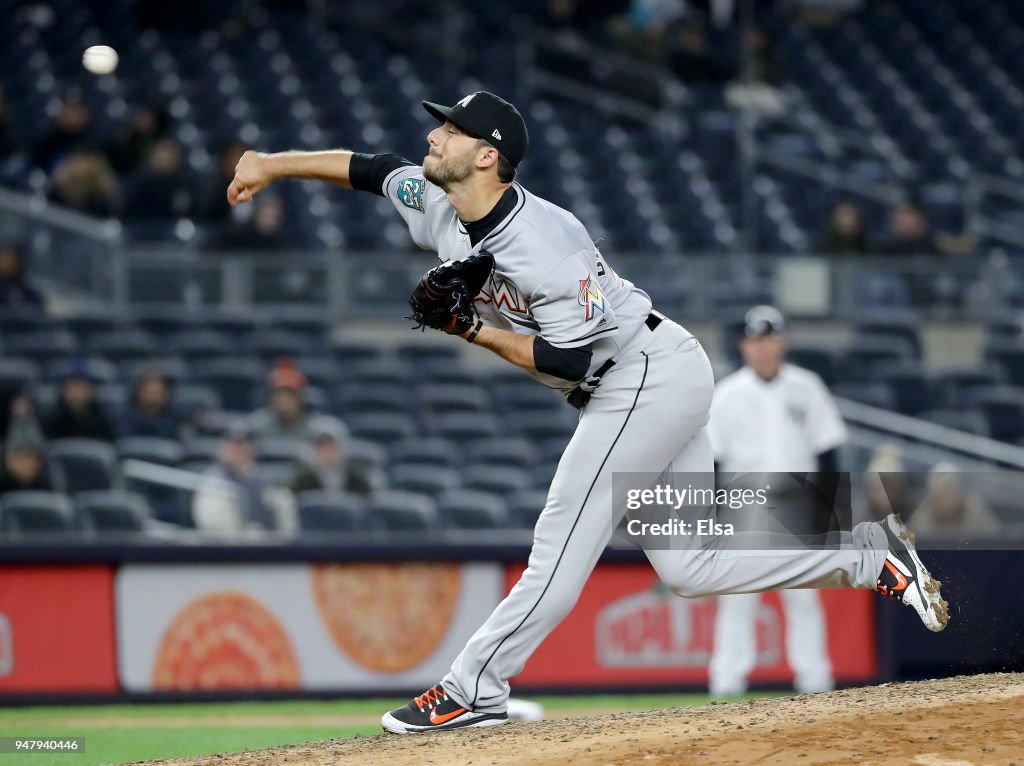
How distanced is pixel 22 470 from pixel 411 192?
479cm

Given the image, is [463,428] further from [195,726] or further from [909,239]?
[909,239]

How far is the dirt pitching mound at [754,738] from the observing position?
12.7 ft

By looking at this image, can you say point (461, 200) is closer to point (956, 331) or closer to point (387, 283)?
point (387, 283)

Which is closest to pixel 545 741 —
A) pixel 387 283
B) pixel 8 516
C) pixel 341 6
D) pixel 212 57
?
pixel 8 516

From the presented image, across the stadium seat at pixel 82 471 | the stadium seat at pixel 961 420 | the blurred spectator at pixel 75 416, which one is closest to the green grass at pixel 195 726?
the stadium seat at pixel 82 471

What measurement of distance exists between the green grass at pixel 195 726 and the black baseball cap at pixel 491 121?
7.96ft

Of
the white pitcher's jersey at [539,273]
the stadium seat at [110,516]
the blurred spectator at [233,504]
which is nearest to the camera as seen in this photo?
A: the white pitcher's jersey at [539,273]

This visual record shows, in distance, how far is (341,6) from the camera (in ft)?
57.0

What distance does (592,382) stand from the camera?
4.41 meters

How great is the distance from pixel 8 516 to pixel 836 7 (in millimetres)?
13329

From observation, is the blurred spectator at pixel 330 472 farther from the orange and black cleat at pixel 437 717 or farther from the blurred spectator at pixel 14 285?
the orange and black cleat at pixel 437 717

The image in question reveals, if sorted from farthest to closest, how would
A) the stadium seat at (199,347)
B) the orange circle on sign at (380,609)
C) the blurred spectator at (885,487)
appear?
the stadium seat at (199,347)
the orange circle on sign at (380,609)
the blurred spectator at (885,487)

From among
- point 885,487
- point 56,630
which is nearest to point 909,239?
point 885,487

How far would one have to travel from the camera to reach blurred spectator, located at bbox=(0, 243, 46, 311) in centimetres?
1042
